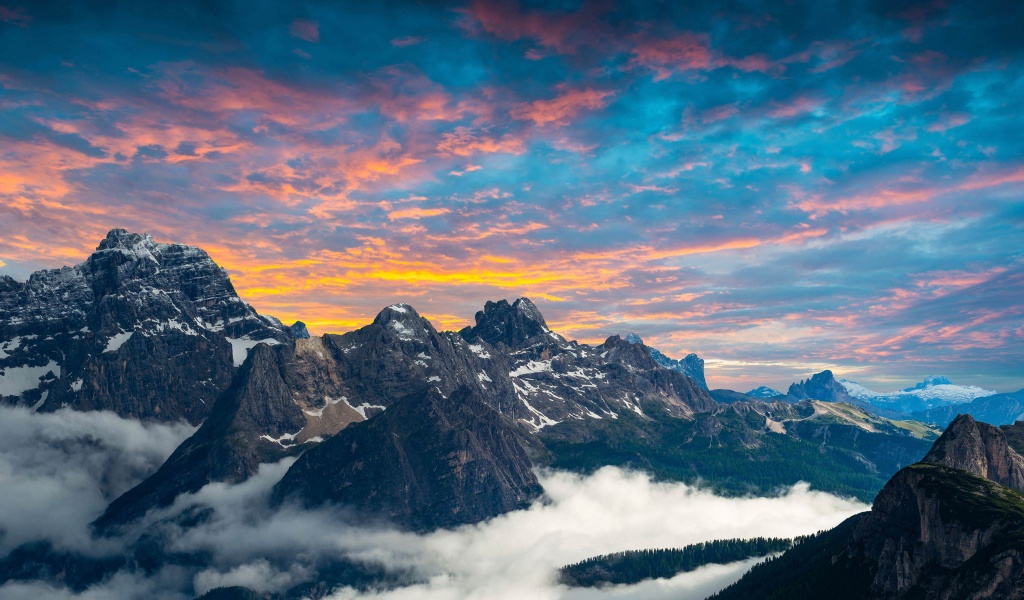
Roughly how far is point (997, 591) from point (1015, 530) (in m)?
17.2

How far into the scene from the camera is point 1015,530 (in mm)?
199375

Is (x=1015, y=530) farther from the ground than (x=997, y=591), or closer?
farther from the ground

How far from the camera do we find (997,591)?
191 metres
